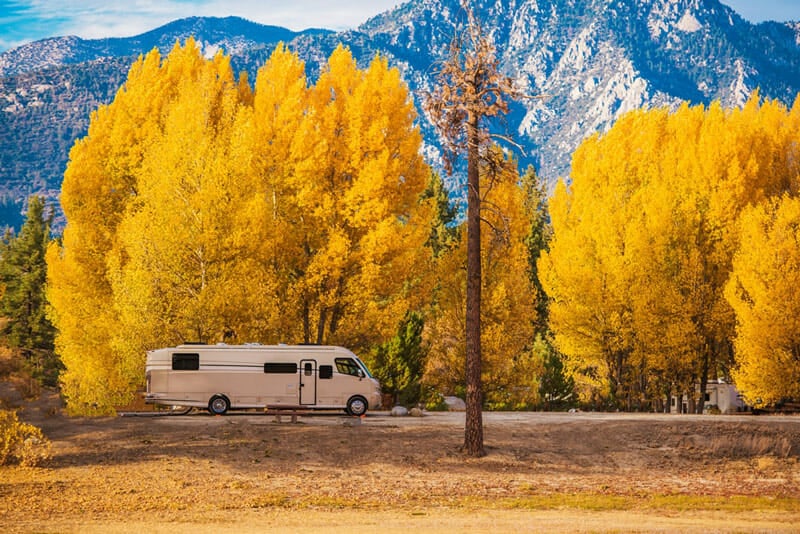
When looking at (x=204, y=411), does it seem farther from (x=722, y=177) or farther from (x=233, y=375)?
(x=722, y=177)

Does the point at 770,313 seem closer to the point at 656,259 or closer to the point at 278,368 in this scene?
the point at 656,259

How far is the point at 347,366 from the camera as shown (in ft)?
101

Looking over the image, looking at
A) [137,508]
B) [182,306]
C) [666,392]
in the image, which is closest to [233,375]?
[182,306]

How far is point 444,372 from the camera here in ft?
141

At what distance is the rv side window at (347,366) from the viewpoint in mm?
30547

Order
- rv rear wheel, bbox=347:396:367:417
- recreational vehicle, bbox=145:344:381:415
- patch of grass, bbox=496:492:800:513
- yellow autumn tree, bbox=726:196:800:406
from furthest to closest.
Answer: yellow autumn tree, bbox=726:196:800:406, rv rear wheel, bbox=347:396:367:417, recreational vehicle, bbox=145:344:381:415, patch of grass, bbox=496:492:800:513

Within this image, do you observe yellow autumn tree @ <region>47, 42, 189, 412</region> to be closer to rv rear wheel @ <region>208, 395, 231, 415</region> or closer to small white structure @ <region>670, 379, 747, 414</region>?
rv rear wheel @ <region>208, 395, 231, 415</region>

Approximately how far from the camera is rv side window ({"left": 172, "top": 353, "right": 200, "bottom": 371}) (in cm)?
2903

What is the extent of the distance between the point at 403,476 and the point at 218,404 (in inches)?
368

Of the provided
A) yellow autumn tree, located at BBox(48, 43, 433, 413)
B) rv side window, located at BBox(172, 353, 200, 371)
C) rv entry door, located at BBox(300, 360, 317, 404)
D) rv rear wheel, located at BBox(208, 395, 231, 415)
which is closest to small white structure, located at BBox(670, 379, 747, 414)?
yellow autumn tree, located at BBox(48, 43, 433, 413)

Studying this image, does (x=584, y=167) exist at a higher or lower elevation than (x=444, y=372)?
higher

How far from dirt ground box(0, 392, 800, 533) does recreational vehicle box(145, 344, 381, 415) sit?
2.39 ft

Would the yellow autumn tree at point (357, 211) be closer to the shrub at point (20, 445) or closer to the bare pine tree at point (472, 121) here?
the bare pine tree at point (472, 121)

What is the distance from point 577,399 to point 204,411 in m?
19.3
